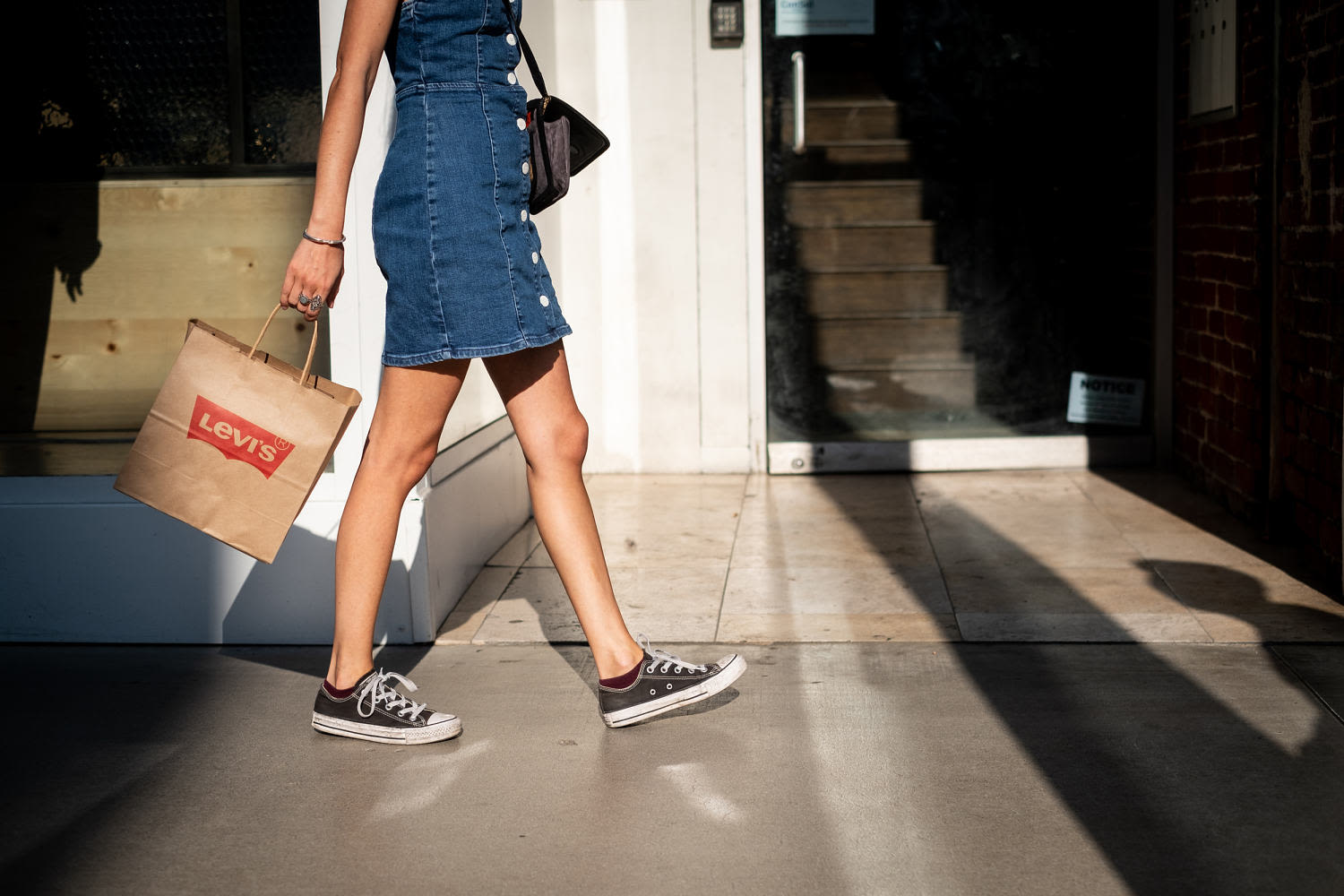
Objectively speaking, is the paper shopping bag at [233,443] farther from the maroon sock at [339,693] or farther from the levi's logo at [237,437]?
the maroon sock at [339,693]

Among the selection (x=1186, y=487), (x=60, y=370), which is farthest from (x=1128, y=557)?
(x=60, y=370)

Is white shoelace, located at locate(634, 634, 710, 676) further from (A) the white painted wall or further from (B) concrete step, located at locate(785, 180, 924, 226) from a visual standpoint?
(B) concrete step, located at locate(785, 180, 924, 226)

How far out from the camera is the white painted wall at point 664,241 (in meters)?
6.02

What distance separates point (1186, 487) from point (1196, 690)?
8.28 ft

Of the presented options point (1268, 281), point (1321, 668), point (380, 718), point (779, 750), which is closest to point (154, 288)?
point (380, 718)

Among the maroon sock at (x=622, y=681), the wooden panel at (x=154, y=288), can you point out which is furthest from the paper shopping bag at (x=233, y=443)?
the wooden panel at (x=154, y=288)

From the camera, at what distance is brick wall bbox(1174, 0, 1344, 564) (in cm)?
421

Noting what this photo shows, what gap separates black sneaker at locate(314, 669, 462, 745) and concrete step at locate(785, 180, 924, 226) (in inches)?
139

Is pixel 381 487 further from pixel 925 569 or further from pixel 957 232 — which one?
pixel 957 232

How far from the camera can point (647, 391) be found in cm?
623

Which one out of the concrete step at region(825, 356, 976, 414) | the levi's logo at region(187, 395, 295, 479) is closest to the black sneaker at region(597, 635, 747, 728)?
the levi's logo at region(187, 395, 295, 479)

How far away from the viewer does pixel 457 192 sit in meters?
2.91

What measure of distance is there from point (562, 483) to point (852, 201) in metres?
3.35

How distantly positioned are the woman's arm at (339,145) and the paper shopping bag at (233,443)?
165mm
